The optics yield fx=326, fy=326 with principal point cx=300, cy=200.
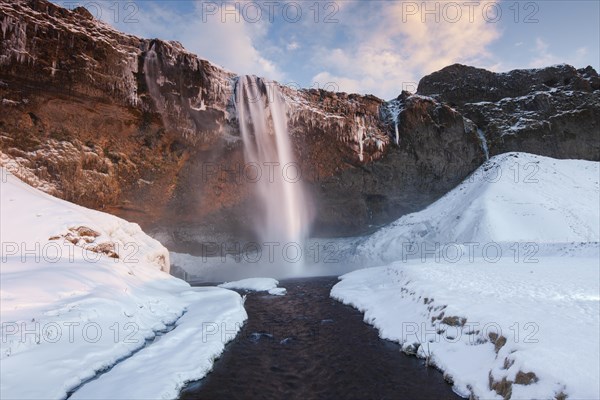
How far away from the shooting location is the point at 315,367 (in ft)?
34.6

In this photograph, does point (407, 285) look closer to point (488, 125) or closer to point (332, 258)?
point (332, 258)

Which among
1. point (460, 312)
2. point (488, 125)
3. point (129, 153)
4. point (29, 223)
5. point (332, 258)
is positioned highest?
point (488, 125)

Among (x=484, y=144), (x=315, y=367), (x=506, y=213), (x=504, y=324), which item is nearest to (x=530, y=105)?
(x=484, y=144)

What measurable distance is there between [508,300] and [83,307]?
14.6 metres

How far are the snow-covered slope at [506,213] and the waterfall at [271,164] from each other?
9561 millimetres

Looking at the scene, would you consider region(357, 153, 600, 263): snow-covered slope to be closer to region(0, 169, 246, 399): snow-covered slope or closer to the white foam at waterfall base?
the white foam at waterfall base

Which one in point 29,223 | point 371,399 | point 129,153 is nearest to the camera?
point 371,399

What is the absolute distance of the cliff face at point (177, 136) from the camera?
26.1m

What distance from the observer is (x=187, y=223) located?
40.6 metres

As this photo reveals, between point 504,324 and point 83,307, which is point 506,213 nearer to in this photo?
point 504,324

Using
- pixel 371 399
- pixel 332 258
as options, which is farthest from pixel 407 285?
pixel 332 258

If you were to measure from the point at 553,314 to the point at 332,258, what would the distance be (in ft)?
115

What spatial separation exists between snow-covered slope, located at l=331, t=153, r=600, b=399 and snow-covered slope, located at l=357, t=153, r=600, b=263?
0.53 feet

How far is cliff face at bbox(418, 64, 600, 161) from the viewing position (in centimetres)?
4650
